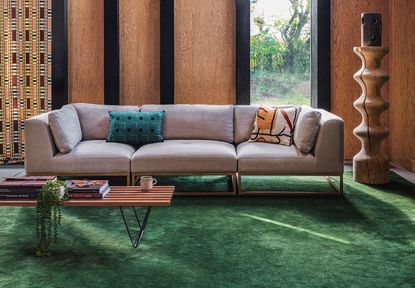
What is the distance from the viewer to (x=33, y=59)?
21.7ft

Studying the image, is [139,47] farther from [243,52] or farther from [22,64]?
[22,64]

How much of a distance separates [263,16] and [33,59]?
261 centimetres

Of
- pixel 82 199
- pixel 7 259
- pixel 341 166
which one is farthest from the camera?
pixel 341 166

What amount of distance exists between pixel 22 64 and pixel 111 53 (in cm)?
103

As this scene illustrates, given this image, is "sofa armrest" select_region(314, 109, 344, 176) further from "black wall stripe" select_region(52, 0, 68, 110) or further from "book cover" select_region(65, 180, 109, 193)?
"black wall stripe" select_region(52, 0, 68, 110)

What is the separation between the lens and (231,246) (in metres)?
3.53

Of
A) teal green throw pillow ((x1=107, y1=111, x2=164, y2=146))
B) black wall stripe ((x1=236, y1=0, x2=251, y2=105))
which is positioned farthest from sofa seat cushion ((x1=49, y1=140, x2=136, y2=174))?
black wall stripe ((x1=236, y1=0, x2=251, y2=105))

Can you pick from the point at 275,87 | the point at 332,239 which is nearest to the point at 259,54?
the point at 275,87

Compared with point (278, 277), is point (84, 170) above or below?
above

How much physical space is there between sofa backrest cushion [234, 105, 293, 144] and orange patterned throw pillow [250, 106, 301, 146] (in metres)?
0.15

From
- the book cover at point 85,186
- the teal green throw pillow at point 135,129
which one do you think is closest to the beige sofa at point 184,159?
the teal green throw pillow at point 135,129

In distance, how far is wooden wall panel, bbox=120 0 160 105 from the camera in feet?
21.8

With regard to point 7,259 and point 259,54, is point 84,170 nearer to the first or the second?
point 7,259

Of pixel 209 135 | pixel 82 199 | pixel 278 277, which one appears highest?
pixel 209 135
